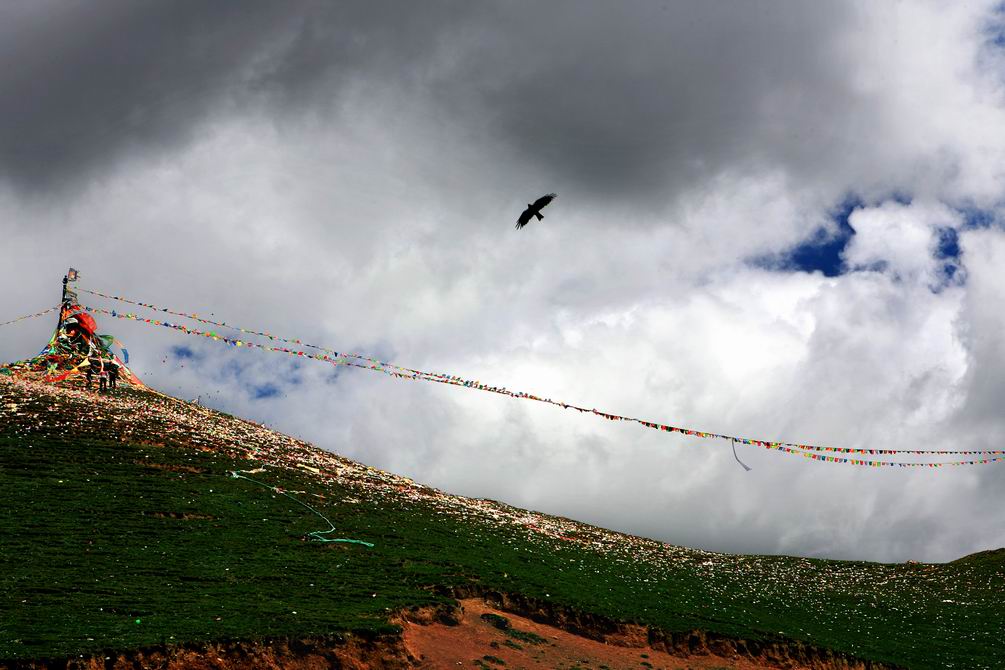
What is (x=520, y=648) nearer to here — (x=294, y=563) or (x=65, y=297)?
(x=294, y=563)

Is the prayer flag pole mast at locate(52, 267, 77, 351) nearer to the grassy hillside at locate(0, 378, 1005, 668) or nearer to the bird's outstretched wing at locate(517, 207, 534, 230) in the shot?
the grassy hillside at locate(0, 378, 1005, 668)

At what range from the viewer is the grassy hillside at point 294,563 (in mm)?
28234

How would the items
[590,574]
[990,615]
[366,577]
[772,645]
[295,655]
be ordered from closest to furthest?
[295,655] → [366,577] → [772,645] → [590,574] → [990,615]

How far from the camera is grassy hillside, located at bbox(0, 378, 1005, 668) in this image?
28234 mm

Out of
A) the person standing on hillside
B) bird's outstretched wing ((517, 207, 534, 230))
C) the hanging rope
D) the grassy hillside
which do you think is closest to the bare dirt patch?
the grassy hillside

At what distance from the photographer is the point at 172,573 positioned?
103ft

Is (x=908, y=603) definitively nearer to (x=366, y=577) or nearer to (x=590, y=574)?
(x=590, y=574)

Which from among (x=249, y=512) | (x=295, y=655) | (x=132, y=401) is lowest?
(x=295, y=655)

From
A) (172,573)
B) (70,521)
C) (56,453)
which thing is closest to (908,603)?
(172,573)

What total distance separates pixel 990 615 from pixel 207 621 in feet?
148

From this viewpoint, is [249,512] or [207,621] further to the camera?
[249,512]

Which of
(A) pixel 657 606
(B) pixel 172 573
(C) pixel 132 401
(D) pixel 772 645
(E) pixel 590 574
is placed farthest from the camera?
(C) pixel 132 401

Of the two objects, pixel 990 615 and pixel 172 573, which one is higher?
pixel 990 615

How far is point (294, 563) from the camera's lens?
114 ft
